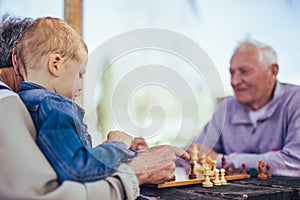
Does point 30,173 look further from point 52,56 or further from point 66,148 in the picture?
point 52,56

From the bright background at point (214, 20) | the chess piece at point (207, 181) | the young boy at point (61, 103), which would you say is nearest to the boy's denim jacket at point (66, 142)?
the young boy at point (61, 103)

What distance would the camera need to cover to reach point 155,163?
3.45 feet

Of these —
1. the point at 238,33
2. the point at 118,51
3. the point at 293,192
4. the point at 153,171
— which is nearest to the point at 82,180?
the point at 153,171

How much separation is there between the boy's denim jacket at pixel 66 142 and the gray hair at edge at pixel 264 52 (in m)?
1.57

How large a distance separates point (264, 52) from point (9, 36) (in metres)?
1.62

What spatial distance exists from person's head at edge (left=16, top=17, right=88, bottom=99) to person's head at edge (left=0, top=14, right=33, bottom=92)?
88mm

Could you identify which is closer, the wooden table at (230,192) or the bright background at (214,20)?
the wooden table at (230,192)

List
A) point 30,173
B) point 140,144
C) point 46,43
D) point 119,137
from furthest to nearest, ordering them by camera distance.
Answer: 1. point 140,144
2. point 119,137
3. point 46,43
4. point 30,173

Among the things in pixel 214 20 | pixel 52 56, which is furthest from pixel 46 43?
pixel 214 20

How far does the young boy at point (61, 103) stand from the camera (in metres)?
0.83

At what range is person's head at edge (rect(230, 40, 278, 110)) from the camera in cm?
222

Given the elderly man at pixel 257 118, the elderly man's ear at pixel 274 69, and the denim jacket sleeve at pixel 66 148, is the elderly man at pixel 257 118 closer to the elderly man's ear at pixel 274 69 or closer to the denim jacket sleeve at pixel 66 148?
the elderly man's ear at pixel 274 69

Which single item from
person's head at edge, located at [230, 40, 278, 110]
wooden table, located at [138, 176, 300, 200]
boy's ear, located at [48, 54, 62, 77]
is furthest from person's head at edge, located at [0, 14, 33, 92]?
person's head at edge, located at [230, 40, 278, 110]

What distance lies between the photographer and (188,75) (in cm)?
125
